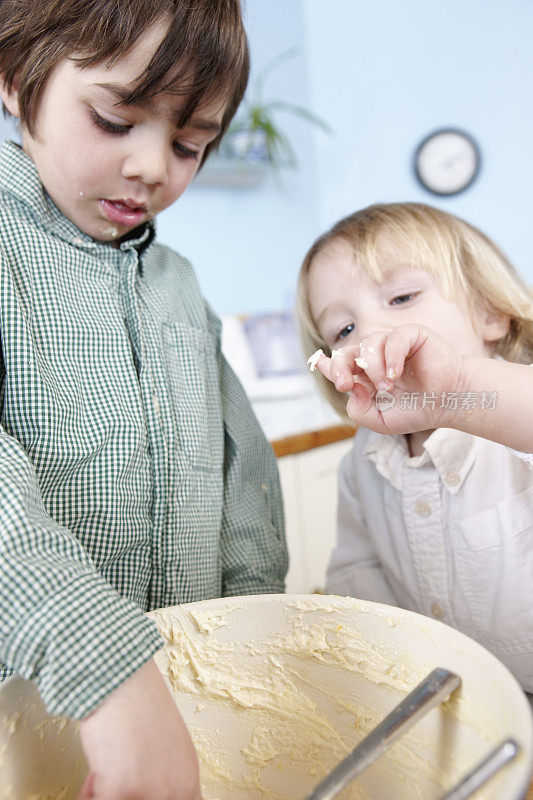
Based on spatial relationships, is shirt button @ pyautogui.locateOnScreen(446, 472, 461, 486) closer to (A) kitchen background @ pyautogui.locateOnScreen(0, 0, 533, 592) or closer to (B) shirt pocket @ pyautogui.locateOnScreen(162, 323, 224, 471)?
(B) shirt pocket @ pyautogui.locateOnScreen(162, 323, 224, 471)

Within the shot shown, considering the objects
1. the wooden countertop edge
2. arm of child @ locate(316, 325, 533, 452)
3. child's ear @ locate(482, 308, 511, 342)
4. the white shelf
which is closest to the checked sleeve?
arm of child @ locate(316, 325, 533, 452)

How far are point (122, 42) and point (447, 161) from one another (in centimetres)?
186

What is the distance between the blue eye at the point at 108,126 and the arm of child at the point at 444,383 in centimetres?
32

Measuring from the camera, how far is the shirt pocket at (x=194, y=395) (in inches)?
29.8

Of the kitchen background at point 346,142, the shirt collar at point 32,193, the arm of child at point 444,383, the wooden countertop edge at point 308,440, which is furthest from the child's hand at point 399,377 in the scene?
the kitchen background at point 346,142

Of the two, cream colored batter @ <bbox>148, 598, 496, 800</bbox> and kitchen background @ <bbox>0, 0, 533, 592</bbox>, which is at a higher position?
kitchen background @ <bbox>0, 0, 533, 592</bbox>

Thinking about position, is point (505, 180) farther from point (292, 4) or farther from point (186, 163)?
point (186, 163)

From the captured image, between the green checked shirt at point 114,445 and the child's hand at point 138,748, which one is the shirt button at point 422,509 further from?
the child's hand at point 138,748

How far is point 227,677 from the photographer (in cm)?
54

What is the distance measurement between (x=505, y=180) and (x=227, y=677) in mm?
2137

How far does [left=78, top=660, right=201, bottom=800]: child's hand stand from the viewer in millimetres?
368

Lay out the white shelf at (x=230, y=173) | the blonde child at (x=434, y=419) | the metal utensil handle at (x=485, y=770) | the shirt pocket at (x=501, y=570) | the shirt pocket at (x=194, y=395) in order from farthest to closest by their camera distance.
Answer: the white shelf at (x=230, y=173) → the shirt pocket at (x=194, y=395) → the shirt pocket at (x=501, y=570) → the blonde child at (x=434, y=419) → the metal utensil handle at (x=485, y=770)

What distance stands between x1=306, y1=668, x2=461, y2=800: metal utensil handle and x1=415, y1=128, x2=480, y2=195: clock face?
83.5 inches

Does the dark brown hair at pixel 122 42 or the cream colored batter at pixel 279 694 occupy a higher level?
the dark brown hair at pixel 122 42
